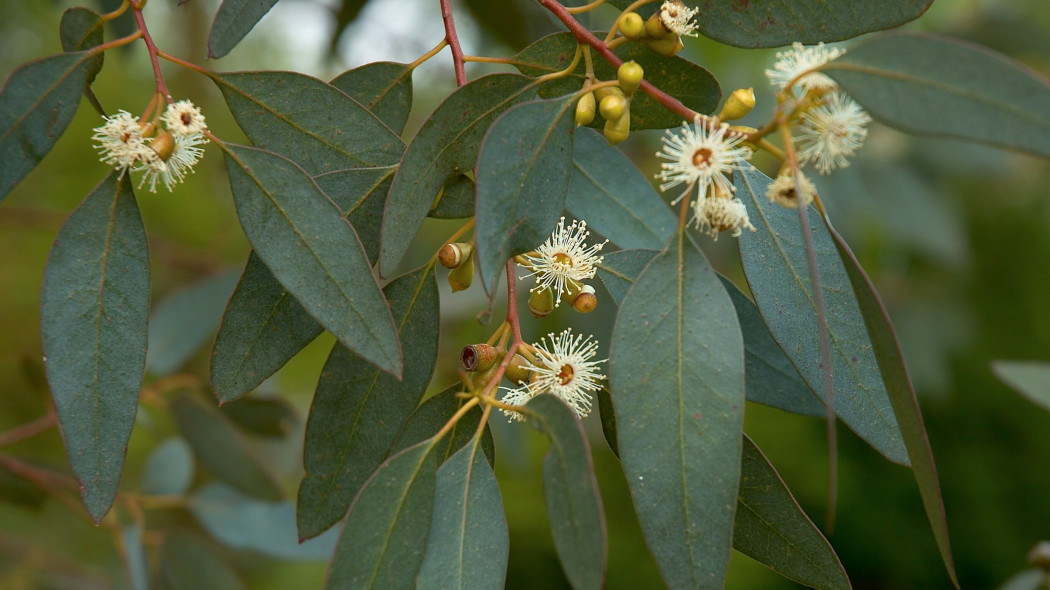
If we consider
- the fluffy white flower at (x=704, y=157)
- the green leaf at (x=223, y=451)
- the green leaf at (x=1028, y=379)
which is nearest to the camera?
the fluffy white flower at (x=704, y=157)

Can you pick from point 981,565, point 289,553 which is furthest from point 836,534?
point 289,553

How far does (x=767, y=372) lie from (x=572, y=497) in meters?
0.28

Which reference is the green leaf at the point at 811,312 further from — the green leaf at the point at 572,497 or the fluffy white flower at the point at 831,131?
the green leaf at the point at 572,497

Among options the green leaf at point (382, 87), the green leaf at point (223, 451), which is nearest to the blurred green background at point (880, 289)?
the green leaf at point (223, 451)

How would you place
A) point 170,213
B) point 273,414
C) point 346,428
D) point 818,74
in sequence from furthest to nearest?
point 170,213 < point 273,414 < point 346,428 < point 818,74

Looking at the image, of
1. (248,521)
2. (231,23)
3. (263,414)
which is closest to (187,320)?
(263,414)

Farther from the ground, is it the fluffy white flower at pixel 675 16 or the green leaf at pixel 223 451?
the fluffy white flower at pixel 675 16

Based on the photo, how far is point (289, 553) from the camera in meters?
1.25

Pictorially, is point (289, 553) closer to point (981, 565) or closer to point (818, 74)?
point (818, 74)

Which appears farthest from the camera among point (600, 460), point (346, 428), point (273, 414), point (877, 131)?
point (600, 460)

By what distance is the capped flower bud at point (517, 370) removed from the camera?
0.59m

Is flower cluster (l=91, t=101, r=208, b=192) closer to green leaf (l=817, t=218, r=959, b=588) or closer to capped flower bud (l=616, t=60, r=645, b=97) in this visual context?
capped flower bud (l=616, t=60, r=645, b=97)

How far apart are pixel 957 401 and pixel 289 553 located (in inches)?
110

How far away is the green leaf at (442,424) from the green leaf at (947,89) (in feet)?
1.14
